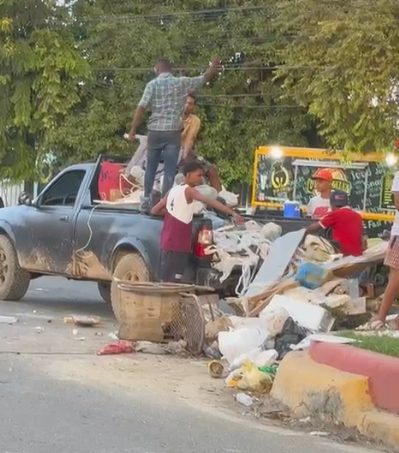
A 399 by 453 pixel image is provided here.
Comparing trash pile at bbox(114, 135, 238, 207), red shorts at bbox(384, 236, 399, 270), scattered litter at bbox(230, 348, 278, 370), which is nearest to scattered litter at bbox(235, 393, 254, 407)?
scattered litter at bbox(230, 348, 278, 370)

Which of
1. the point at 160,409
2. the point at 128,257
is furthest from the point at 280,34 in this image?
the point at 160,409

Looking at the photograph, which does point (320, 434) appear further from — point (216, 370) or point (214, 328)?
point (214, 328)

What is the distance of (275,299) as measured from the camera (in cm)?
983

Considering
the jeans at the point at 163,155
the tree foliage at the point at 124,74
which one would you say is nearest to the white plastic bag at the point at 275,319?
the jeans at the point at 163,155

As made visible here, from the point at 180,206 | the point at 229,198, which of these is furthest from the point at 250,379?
the point at 229,198

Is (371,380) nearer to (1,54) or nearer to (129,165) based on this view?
(129,165)

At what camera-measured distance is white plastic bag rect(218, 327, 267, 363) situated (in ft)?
29.6

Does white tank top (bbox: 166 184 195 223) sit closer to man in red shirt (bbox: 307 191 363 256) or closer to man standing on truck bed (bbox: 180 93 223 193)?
man in red shirt (bbox: 307 191 363 256)

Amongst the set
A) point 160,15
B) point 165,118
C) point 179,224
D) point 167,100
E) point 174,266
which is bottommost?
point 174,266

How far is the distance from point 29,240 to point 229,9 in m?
12.3

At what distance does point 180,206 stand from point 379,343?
3.39 metres

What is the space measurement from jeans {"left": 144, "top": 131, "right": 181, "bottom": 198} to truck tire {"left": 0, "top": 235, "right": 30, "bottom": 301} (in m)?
2.38

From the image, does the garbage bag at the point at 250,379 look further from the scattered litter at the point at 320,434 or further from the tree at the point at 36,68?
the tree at the point at 36,68

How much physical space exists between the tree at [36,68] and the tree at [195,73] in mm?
610
